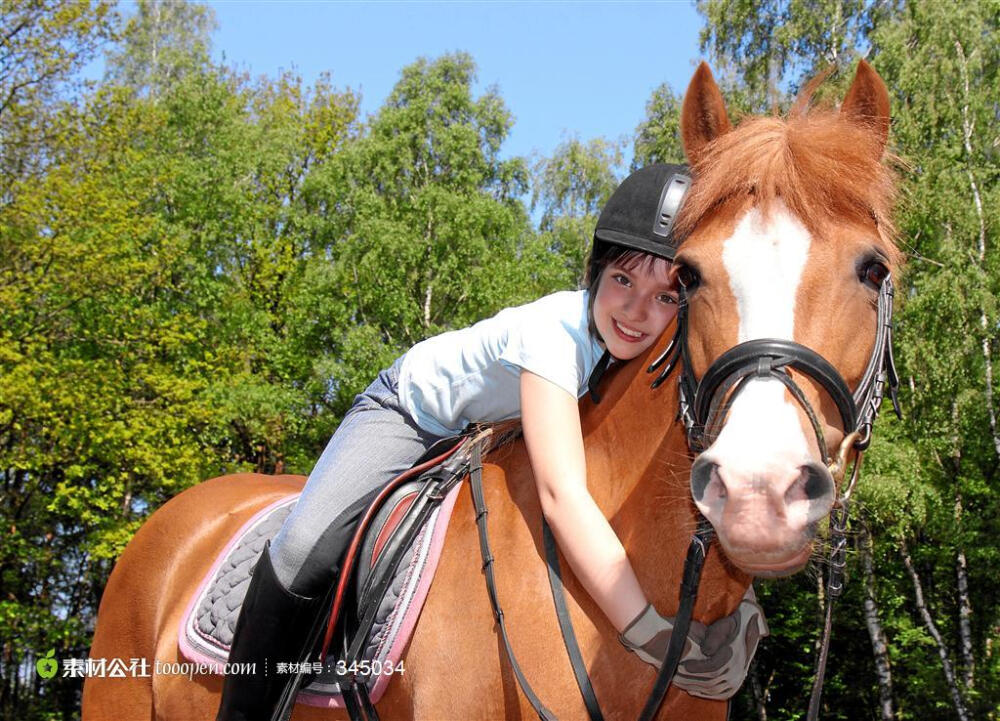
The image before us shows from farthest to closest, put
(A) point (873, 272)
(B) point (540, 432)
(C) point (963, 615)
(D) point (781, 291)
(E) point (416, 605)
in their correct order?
(C) point (963, 615)
(E) point (416, 605)
(B) point (540, 432)
(A) point (873, 272)
(D) point (781, 291)

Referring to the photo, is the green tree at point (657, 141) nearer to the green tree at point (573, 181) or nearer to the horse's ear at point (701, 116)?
the green tree at point (573, 181)

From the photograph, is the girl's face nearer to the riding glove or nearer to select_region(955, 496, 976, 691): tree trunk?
the riding glove

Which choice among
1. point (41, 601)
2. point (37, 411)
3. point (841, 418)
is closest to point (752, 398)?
point (841, 418)

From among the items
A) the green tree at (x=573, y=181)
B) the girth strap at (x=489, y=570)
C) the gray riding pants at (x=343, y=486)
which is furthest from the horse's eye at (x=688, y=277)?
the green tree at (x=573, y=181)

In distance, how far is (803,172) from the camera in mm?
2238

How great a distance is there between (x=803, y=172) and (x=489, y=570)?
55.9 inches

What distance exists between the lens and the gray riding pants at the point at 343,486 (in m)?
3.00

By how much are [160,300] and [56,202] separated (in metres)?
6.04

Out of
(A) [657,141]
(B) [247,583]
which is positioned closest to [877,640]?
(A) [657,141]

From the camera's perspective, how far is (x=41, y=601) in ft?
70.9

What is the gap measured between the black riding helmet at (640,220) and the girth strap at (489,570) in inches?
17.9

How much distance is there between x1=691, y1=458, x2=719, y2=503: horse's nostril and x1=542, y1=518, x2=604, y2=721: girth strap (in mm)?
751

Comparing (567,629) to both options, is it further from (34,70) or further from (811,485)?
(34,70)

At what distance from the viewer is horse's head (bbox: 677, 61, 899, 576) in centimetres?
184
